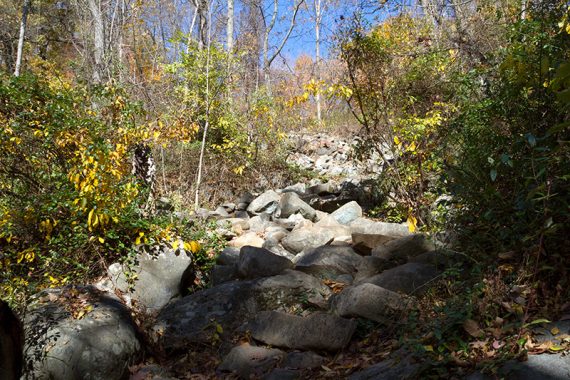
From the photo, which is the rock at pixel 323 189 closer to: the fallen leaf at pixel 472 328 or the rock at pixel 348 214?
A: the rock at pixel 348 214

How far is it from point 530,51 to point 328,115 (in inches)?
539

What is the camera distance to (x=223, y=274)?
6242mm

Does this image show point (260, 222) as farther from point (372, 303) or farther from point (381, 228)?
point (372, 303)

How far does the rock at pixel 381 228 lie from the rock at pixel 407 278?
1.88 m

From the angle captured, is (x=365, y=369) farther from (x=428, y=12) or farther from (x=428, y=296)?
(x=428, y=12)

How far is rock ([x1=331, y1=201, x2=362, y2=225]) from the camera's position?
8258 millimetres

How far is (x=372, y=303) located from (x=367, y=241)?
2305mm

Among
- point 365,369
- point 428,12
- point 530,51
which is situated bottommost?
point 365,369

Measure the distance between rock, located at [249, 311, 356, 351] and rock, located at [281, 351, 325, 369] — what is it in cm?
13

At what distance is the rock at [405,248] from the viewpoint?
548 cm

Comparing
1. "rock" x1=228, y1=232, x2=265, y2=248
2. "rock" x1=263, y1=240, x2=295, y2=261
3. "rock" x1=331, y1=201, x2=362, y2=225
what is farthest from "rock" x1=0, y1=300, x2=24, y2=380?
"rock" x1=331, y1=201, x2=362, y2=225

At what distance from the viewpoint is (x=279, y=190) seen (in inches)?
445

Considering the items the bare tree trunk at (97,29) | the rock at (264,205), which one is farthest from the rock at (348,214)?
the bare tree trunk at (97,29)

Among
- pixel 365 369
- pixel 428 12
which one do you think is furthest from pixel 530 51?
pixel 428 12
